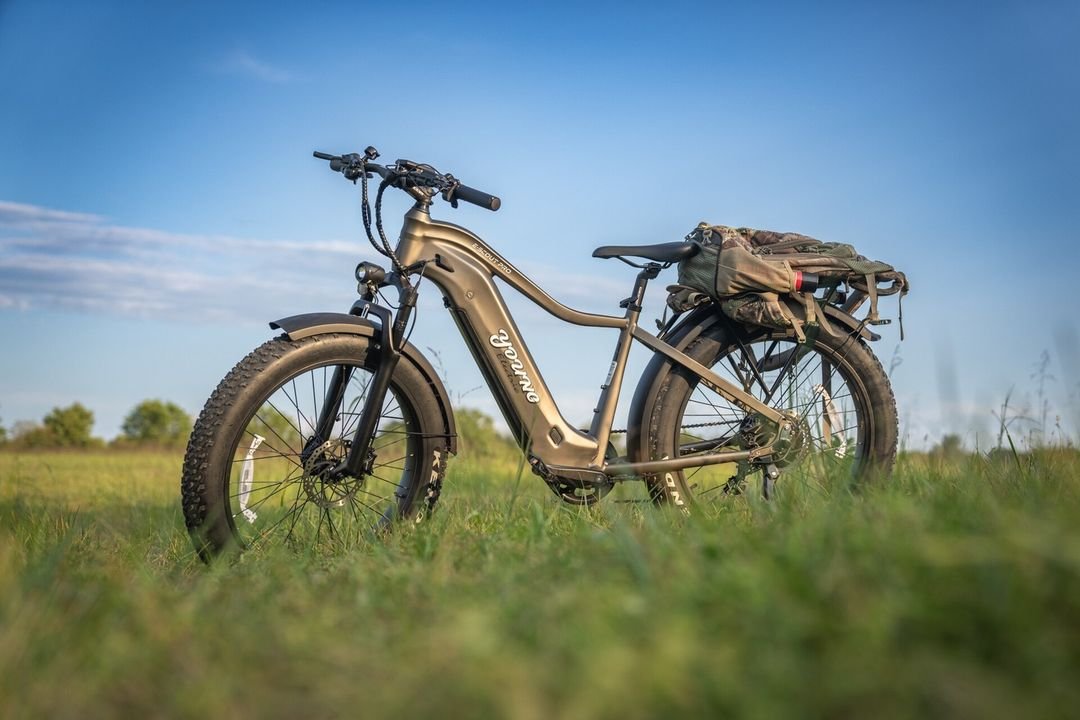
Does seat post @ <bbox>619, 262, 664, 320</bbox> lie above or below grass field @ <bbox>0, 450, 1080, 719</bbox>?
above

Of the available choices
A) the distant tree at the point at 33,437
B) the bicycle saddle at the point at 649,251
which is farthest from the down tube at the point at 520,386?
the distant tree at the point at 33,437

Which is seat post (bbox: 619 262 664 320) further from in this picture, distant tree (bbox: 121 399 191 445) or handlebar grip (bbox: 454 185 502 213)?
distant tree (bbox: 121 399 191 445)

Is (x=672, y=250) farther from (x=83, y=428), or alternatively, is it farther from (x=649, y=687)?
(x=83, y=428)

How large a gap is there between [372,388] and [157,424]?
14817 millimetres

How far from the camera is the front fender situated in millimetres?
3574

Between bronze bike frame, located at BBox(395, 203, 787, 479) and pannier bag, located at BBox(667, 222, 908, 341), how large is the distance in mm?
230

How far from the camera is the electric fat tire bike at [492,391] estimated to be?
355 cm

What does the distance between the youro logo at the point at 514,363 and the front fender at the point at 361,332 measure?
0.30m

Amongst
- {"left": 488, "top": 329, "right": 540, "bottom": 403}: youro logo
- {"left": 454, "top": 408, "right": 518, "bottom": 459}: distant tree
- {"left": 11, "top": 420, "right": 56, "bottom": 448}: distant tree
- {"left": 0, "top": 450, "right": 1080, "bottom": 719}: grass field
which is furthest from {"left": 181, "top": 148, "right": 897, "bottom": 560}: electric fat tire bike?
{"left": 11, "top": 420, "right": 56, "bottom": 448}: distant tree

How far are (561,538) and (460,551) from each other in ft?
1.14

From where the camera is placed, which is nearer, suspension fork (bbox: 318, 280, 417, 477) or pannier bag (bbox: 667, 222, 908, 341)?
suspension fork (bbox: 318, 280, 417, 477)

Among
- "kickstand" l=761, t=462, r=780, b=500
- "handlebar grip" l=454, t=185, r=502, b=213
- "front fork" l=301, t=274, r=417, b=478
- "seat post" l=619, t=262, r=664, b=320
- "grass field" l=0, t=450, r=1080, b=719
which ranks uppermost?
"handlebar grip" l=454, t=185, r=502, b=213

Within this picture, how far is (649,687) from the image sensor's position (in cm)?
145

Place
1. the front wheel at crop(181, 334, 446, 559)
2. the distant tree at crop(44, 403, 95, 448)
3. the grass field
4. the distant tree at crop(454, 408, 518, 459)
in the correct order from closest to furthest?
the grass field < the front wheel at crop(181, 334, 446, 559) < the distant tree at crop(454, 408, 518, 459) < the distant tree at crop(44, 403, 95, 448)
